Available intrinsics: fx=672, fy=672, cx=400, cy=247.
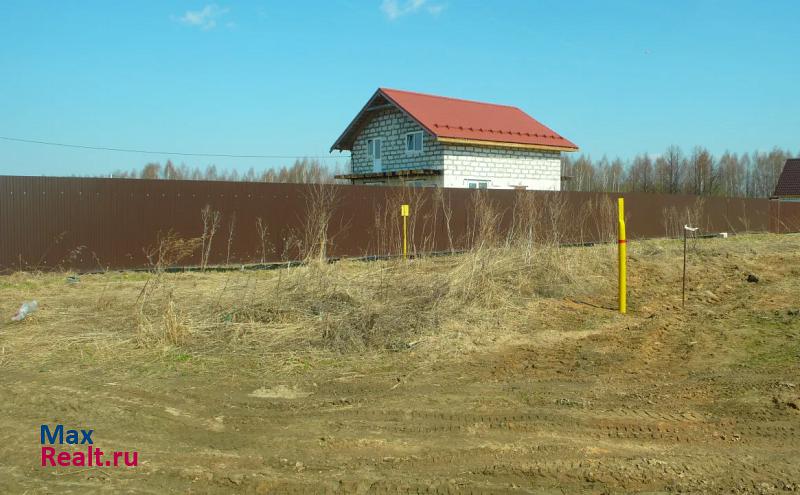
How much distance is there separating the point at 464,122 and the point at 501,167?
2.78m

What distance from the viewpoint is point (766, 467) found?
413cm

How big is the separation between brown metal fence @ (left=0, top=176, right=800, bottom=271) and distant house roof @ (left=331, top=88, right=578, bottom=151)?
372 inches

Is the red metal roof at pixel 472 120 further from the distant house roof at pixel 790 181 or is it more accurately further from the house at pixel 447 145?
the distant house roof at pixel 790 181

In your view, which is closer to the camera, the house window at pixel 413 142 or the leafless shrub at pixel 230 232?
the leafless shrub at pixel 230 232

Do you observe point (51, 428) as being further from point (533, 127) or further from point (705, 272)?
point (533, 127)

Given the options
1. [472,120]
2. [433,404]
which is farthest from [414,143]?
[433,404]

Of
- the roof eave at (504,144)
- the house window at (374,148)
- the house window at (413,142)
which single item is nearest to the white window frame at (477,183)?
the roof eave at (504,144)

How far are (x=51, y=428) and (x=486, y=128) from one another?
28574 millimetres

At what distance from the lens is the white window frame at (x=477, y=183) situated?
3069cm

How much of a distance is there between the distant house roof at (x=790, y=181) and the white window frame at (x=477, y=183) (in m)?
32.4

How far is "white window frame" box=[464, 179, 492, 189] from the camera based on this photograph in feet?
101

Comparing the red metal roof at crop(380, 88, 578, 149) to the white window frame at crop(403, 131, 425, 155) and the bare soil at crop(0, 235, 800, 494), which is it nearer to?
the white window frame at crop(403, 131, 425, 155)

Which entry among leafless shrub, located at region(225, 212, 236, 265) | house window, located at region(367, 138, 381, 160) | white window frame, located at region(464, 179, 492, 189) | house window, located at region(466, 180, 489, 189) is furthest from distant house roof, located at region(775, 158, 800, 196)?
leafless shrub, located at region(225, 212, 236, 265)

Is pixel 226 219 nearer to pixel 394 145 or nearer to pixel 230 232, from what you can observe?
pixel 230 232
